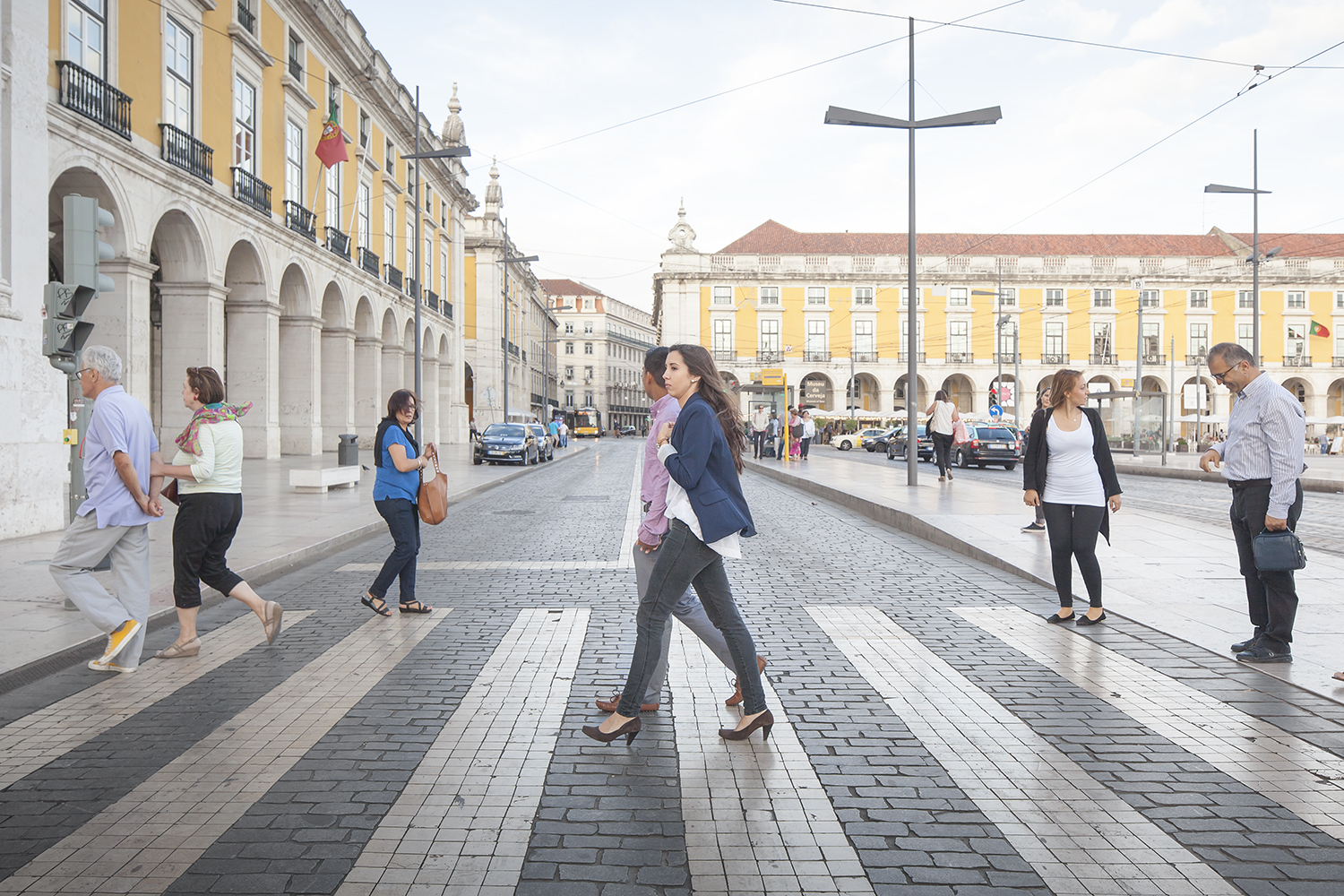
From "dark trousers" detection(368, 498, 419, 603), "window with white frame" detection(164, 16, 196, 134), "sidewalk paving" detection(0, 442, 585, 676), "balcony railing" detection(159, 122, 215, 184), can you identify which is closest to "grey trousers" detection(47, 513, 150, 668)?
"sidewalk paving" detection(0, 442, 585, 676)

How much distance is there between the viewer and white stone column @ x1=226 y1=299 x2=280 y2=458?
25.7 metres

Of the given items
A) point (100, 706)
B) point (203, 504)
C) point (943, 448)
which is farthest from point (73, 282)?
point (943, 448)

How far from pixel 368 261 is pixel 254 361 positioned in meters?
10.2

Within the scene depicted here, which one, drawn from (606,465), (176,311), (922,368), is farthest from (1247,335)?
(176,311)

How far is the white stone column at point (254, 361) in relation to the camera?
84.3ft

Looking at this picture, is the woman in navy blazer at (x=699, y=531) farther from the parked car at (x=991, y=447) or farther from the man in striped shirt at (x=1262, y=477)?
the parked car at (x=991, y=447)

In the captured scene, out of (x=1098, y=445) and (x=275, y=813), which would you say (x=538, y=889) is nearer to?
(x=275, y=813)

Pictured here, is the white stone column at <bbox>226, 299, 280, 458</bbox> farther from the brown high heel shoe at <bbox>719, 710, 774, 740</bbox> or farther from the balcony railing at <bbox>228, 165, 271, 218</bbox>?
the brown high heel shoe at <bbox>719, 710, 774, 740</bbox>

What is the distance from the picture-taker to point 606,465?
33.4m

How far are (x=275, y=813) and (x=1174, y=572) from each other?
7992 mm

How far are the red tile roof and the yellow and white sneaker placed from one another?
71903 mm

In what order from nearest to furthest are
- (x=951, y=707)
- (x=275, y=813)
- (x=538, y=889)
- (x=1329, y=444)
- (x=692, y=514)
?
(x=538, y=889)
(x=275, y=813)
(x=692, y=514)
(x=951, y=707)
(x=1329, y=444)

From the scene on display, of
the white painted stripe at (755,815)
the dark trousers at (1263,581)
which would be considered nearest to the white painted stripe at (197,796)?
the white painted stripe at (755,815)

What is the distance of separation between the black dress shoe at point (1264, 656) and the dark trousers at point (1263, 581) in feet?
0.09
